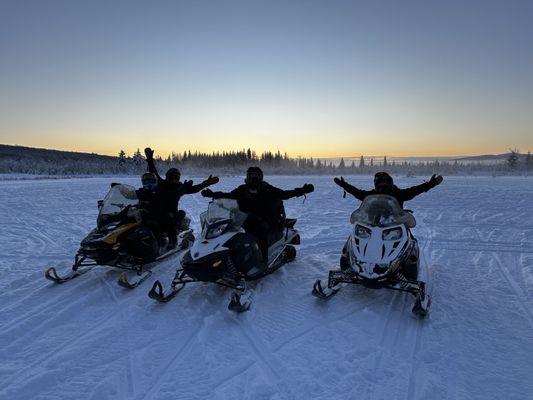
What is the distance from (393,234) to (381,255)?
0.42 m

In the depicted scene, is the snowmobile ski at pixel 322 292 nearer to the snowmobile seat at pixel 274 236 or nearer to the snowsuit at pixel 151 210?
the snowmobile seat at pixel 274 236

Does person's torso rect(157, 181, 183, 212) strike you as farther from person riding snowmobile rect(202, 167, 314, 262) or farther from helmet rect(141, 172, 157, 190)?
person riding snowmobile rect(202, 167, 314, 262)

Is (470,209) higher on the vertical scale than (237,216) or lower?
lower

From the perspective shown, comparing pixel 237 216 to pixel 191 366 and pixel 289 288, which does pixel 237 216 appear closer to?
pixel 289 288

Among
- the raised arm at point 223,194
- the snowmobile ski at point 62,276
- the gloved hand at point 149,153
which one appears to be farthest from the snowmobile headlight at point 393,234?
the gloved hand at point 149,153

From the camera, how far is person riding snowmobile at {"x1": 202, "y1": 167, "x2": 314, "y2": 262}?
6.42 m

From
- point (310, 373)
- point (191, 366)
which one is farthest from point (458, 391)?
point (191, 366)

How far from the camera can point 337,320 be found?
4.76 meters

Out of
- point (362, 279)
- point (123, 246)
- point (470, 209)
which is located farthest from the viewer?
point (470, 209)

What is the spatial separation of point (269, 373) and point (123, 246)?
12.3 ft

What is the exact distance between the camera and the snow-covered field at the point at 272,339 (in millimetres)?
3420

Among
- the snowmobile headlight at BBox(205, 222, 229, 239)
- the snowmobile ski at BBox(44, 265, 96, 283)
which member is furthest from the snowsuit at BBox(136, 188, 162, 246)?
the snowmobile headlight at BBox(205, 222, 229, 239)

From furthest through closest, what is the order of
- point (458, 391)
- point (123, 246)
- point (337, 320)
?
point (123, 246)
point (337, 320)
point (458, 391)

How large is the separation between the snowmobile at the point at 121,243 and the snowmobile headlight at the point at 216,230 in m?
1.60
